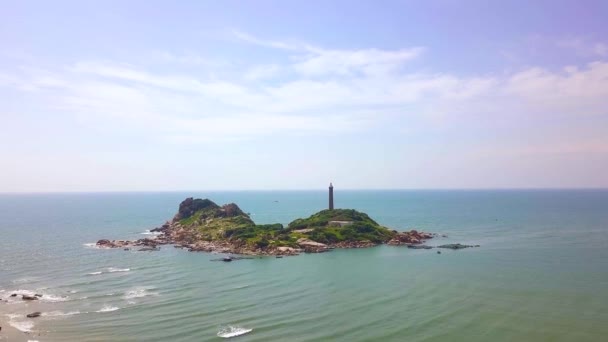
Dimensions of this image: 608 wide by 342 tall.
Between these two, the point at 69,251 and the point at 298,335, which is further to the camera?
the point at 69,251

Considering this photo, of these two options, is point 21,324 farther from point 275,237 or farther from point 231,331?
point 275,237

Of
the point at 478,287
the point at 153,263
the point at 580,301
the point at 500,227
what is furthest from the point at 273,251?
the point at 500,227

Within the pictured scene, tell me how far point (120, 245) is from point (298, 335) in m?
79.8

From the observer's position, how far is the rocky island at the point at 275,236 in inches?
4008

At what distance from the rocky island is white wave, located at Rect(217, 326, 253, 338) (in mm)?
47086

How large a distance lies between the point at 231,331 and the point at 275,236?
62.1m

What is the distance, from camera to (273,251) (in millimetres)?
96875

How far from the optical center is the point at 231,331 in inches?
1837

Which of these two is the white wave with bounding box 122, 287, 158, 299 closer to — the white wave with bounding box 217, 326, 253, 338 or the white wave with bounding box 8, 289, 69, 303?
the white wave with bounding box 8, 289, 69, 303

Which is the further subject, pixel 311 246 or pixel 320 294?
pixel 311 246

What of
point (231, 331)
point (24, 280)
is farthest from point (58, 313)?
point (24, 280)

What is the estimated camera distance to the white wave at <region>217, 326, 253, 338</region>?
45.4 m

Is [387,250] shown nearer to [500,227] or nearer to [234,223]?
[234,223]

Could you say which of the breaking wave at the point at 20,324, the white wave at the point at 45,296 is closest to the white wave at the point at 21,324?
the breaking wave at the point at 20,324
